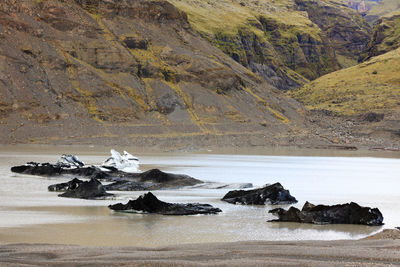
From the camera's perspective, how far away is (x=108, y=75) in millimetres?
112188

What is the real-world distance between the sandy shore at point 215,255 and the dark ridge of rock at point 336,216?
16.5 feet

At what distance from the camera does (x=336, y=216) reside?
2022 cm

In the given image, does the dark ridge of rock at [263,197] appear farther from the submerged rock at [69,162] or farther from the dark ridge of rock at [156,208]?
the submerged rock at [69,162]

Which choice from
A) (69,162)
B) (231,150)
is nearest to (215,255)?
(69,162)

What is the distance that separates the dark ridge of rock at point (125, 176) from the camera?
30.7m

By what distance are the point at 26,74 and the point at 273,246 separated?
9158 cm

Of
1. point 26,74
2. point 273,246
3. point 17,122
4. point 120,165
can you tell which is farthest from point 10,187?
point 26,74

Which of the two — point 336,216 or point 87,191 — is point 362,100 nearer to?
point 87,191

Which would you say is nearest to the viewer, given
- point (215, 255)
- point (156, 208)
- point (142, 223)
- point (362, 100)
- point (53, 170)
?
point (215, 255)

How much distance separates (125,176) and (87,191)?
11144mm

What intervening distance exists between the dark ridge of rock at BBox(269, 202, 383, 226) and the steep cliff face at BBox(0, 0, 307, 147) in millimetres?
71115

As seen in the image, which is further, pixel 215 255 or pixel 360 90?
pixel 360 90

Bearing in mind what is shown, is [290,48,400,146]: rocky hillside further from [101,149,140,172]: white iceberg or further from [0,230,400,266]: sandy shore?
[0,230,400,266]: sandy shore

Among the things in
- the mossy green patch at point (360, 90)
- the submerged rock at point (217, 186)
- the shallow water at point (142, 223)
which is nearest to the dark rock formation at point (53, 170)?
the shallow water at point (142, 223)
